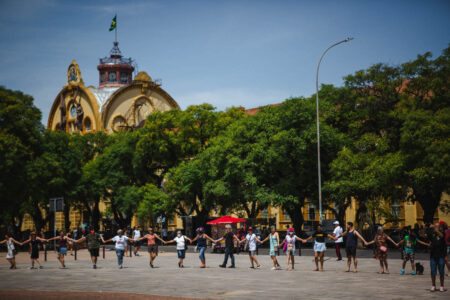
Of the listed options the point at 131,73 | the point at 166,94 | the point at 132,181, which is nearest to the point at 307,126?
the point at 132,181

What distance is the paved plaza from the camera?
53.4ft

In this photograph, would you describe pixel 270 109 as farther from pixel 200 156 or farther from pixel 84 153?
pixel 84 153

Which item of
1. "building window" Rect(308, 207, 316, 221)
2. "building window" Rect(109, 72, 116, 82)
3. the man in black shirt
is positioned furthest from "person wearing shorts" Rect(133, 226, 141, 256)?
"building window" Rect(109, 72, 116, 82)

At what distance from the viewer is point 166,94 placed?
87.8 meters

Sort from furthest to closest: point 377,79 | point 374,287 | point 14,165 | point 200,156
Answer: point 200,156
point 14,165
point 377,79
point 374,287

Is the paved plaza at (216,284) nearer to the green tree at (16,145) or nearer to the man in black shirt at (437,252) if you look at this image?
the man in black shirt at (437,252)

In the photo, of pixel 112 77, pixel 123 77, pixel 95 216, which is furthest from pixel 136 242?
pixel 123 77

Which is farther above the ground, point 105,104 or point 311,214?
point 105,104

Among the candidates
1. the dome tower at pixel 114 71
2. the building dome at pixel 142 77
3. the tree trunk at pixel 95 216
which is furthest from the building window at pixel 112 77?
the tree trunk at pixel 95 216

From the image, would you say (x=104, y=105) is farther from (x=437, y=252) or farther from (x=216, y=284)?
(x=437, y=252)

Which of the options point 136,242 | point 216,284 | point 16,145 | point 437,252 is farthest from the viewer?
point 16,145

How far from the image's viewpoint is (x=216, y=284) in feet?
63.5

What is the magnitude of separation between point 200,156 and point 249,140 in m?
6.13

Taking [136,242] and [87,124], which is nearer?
[136,242]
